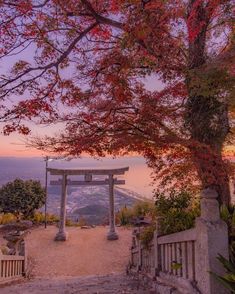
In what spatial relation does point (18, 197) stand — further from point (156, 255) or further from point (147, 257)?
point (156, 255)

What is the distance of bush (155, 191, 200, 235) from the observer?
6.25 metres

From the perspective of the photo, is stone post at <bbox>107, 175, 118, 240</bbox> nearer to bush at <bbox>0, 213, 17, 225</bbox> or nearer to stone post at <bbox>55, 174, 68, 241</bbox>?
stone post at <bbox>55, 174, 68, 241</bbox>

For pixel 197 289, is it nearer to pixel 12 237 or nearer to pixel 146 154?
pixel 146 154

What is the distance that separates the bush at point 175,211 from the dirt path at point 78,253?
7.19m

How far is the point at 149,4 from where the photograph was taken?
17.4 ft

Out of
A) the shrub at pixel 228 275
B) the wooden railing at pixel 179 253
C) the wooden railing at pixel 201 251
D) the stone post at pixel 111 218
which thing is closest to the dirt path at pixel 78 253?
the stone post at pixel 111 218

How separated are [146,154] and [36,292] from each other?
11.9 ft

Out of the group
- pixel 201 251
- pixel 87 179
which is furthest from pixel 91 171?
pixel 201 251

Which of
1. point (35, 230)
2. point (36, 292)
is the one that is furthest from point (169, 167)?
point (35, 230)

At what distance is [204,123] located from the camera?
618 cm

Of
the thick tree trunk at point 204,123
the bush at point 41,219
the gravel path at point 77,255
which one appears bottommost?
the gravel path at point 77,255

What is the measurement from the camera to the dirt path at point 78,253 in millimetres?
14188

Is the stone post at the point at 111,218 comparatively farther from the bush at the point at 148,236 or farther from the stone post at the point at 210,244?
the stone post at the point at 210,244

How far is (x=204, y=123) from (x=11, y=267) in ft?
25.2
